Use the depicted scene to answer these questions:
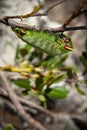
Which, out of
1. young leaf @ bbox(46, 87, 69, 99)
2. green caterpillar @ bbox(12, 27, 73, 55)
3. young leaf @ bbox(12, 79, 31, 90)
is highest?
young leaf @ bbox(46, 87, 69, 99)

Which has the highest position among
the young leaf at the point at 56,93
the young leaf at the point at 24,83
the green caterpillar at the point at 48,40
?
the young leaf at the point at 56,93

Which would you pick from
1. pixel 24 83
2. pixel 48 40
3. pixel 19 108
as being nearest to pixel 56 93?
pixel 24 83

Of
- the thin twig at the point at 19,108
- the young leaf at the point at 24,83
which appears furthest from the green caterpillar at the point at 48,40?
the thin twig at the point at 19,108

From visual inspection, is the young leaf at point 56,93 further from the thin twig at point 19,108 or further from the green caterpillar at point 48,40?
the green caterpillar at point 48,40

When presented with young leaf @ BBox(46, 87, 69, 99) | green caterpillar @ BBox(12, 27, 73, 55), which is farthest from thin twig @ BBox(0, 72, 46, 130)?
green caterpillar @ BBox(12, 27, 73, 55)

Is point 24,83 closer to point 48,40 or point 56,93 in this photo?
point 56,93

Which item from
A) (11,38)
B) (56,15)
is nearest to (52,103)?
(11,38)

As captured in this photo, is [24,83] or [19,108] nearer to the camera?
[24,83]

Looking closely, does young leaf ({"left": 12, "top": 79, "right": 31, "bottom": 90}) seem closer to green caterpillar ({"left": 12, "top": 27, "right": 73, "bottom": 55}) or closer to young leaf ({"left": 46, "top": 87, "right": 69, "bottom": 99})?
young leaf ({"left": 46, "top": 87, "right": 69, "bottom": 99})
